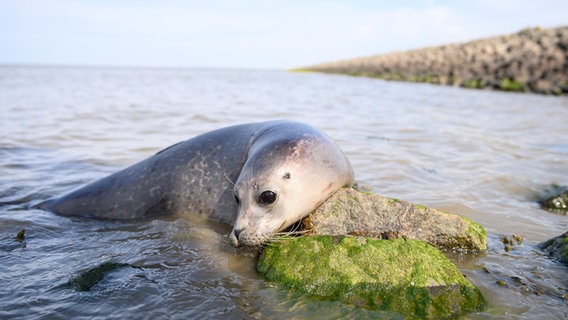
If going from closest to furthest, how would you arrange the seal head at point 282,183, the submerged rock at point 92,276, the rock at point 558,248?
the submerged rock at point 92,276 → the rock at point 558,248 → the seal head at point 282,183

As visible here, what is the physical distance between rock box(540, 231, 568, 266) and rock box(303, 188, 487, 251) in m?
0.46

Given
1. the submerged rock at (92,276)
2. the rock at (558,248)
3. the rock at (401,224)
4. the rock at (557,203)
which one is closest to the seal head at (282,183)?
the rock at (401,224)

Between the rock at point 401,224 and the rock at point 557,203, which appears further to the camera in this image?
the rock at point 557,203

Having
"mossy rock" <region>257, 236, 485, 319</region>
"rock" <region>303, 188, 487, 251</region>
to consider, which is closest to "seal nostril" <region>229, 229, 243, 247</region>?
"mossy rock" <region>257, 236, 485, 319</region>

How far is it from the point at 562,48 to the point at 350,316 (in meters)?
28.7

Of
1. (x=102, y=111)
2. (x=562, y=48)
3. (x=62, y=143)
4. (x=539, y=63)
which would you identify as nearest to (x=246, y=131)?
(x=62, y=143)

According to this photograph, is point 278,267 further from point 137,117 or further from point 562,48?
point 562,48

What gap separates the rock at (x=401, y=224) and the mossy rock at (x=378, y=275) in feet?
1.07

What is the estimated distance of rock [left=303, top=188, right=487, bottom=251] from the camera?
3.56m

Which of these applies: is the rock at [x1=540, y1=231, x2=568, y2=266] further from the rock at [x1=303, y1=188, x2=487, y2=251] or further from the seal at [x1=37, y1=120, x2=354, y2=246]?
the seal at [x1=37, y1=120, x2=354, y2=246]

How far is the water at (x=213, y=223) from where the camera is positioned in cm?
280

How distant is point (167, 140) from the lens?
337 inches

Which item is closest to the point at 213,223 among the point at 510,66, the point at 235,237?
the point at 235,237

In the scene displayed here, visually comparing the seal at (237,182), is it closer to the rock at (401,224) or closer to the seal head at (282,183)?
the seal head at (282,183)
